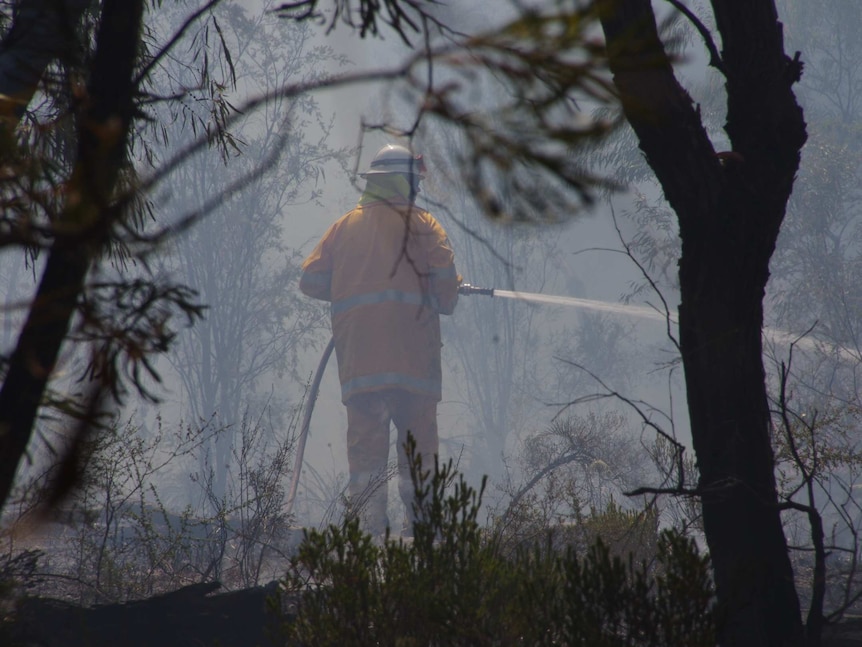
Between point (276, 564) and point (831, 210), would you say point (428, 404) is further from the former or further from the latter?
point (831, 210)

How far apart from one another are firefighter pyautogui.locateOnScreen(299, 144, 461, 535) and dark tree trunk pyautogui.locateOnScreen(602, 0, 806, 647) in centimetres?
415

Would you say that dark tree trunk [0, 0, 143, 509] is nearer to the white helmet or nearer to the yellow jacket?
the yellow jacket

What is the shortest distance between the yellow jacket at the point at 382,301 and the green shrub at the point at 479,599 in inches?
187

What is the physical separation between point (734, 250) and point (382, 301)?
4.64 m

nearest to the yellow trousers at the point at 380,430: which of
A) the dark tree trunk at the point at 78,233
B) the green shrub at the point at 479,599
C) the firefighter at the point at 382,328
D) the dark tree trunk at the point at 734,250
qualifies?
the firefighter at the point at 382,328

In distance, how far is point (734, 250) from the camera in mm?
2629

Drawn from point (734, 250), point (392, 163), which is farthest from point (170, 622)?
point (392, 163)

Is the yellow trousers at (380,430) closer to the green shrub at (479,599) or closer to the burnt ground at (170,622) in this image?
the burnt ground at (170,622)

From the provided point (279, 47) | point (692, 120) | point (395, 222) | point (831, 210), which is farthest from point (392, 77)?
point (279, 47)

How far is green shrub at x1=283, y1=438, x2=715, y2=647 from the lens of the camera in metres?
1.81

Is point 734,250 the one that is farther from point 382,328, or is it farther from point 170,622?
point 382,328

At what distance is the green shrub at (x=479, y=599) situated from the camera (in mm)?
1810

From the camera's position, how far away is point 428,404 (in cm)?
707

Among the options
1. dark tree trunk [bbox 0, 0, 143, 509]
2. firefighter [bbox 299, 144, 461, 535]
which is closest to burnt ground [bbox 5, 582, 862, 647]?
dark tree trunk [bbox 0, 0, 143, 509]
